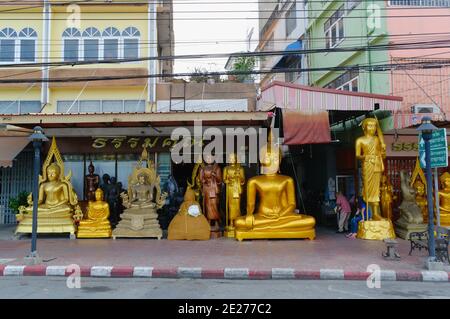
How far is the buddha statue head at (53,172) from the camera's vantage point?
13.2 m

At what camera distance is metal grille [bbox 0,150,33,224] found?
17.1 m

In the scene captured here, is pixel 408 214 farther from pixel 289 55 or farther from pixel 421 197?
pixel 289 55

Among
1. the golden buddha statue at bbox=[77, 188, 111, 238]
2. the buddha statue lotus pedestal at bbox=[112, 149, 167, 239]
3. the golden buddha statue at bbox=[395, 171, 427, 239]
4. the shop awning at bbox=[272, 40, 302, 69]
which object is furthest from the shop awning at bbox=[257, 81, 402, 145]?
the shop awning at bbox=[272, 40, 302, 69]

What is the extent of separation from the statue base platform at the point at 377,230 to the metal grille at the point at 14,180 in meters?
12.2

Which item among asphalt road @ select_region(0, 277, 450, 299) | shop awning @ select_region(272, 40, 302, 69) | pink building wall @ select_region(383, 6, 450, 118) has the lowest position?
asphalt road @ select_region(0, 277, 450, 299)

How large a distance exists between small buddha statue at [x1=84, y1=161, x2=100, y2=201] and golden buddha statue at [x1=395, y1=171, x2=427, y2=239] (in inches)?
385

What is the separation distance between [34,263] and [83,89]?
1011 centimetres

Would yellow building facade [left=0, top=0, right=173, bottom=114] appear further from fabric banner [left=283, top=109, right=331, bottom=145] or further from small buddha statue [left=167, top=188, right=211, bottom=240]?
fabric banner [left=283, top=109, right=331, bottom=145]

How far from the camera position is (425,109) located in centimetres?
1375

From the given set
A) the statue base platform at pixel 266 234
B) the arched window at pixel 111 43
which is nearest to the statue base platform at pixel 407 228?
the statue base platform at pixel 266 234

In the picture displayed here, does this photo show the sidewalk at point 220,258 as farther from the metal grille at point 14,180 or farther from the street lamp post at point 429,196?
the metal grille at point 14,180

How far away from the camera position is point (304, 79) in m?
22.4

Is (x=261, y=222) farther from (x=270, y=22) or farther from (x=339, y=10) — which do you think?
(x=270, y=22)
